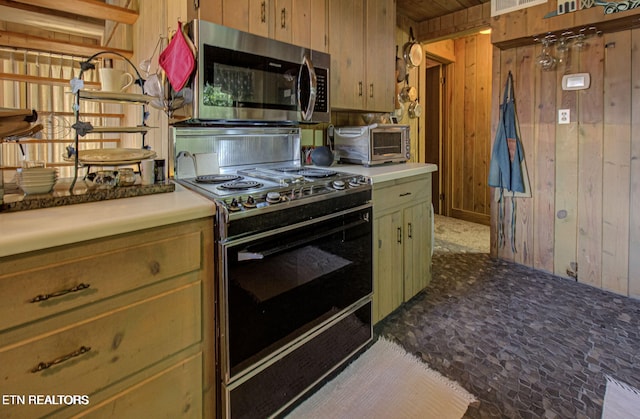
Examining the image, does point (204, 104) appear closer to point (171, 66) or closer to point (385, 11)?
point (171, 66)

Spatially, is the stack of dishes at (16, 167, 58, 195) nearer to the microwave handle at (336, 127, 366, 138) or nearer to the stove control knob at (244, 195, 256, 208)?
the stove control knob at (244, 195, 256, 208)

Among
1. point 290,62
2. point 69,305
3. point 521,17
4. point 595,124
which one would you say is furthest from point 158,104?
point 595,124

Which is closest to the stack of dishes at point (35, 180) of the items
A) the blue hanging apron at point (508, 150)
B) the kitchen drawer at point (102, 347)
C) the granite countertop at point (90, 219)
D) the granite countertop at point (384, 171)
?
the granite countertop at point (90, 219)

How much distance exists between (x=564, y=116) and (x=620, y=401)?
2150 millimetres

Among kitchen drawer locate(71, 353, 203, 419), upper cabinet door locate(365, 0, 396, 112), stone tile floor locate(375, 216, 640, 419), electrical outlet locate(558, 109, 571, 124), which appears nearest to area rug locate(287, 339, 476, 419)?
stone tile floor locate(375, 216, 640, 419)

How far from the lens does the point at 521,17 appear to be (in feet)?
9.12

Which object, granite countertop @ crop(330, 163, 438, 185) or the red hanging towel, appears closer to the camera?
the red hanging towel

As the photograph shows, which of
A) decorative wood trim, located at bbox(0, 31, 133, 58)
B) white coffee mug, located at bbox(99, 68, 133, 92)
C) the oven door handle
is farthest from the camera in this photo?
decorative wood trim, located at bbox(0, 31, 133, 58)

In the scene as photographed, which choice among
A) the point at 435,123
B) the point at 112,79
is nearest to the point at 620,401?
the point at 112,79

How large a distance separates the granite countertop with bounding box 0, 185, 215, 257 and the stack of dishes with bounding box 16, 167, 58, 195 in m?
0.15

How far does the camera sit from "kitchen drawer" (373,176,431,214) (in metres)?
2.04

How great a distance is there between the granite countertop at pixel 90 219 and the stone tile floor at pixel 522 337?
4.76 ft

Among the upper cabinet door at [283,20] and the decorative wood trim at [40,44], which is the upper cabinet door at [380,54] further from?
the decorative wood trim at [40,44]

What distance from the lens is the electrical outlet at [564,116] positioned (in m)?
2.82
